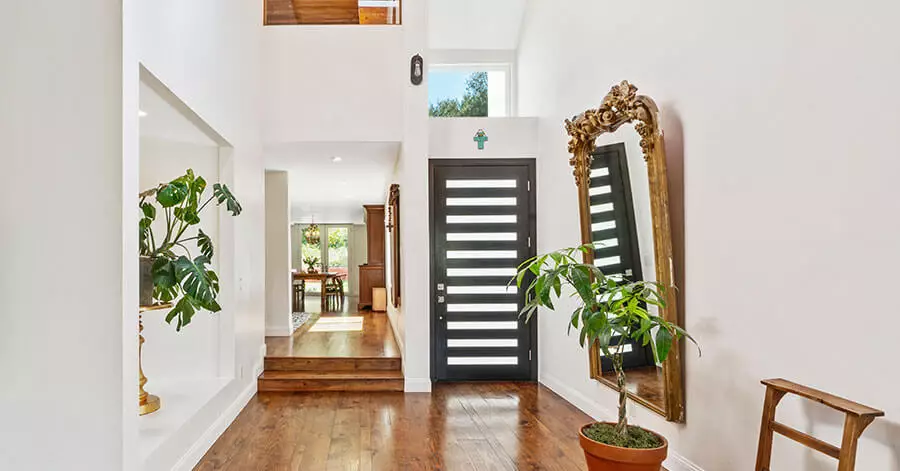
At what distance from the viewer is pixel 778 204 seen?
2471 mm

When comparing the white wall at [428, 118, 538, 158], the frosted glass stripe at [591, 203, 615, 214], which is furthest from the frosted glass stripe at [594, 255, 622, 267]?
the white wall at [428, 118, 538, 158]

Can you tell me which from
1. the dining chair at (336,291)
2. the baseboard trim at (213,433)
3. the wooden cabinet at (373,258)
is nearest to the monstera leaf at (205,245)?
the baseboard trim at (213,433)

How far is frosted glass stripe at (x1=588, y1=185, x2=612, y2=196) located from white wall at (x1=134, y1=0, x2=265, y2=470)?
2580mm

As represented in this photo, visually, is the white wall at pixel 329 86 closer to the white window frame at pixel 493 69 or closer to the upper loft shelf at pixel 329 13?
the upper loft shelf at pixel 329 13

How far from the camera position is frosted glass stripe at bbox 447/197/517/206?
231 inches

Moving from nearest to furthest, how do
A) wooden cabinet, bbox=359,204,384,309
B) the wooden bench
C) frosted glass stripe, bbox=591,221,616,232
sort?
the wooden bench
frosted glass stripe, bbox=591,221,616,232
wooden cabinet, bbox=359,204,384,309

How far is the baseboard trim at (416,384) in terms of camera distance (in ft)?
18.0

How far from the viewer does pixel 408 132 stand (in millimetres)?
5527

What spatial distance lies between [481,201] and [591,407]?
7.39 ft

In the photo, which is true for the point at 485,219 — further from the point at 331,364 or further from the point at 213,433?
the point at 213,433

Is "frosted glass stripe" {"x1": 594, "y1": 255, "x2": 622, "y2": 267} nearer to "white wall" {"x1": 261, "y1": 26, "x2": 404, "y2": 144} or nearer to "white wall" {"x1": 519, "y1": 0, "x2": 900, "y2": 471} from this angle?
"white wall" {"x1": 519, "y1": 0, "x2": 900, "y2": 471}
